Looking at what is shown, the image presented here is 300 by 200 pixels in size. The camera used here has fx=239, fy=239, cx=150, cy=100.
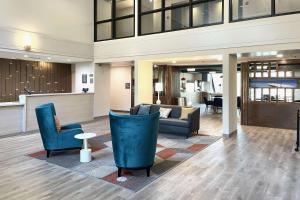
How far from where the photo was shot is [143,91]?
9219 millimetres

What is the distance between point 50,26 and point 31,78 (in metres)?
2.64

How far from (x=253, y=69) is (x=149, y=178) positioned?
6550 millimetres

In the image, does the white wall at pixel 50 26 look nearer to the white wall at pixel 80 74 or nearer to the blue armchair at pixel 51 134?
the white wall at pixel 80 74

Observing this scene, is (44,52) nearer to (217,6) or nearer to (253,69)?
(217,6)

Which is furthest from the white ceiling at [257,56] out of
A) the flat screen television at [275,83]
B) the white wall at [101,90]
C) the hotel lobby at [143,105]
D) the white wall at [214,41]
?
the white wall at [101,90]

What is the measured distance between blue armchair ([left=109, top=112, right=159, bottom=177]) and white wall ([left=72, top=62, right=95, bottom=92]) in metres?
6.78

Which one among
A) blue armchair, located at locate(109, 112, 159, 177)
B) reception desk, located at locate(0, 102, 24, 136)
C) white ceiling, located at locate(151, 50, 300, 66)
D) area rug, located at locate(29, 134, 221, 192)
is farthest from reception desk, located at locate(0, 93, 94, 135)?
blue armchair, located at locate(109, 112, 159, 177)

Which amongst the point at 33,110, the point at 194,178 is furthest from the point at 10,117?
the point at 194,178

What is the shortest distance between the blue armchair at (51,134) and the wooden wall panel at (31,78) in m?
5.36

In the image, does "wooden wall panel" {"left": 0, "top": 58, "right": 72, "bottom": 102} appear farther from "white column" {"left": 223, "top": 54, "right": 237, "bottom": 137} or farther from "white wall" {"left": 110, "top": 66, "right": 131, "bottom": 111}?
"white column" {"left": 223, "top": 54, "right": 237, "bottom": 137}

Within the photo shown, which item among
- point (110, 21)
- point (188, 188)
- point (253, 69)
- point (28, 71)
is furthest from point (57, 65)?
point (188, 188)

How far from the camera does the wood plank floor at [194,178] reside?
330 centimetres

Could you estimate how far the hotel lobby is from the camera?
3723mm

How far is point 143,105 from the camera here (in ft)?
25.9
